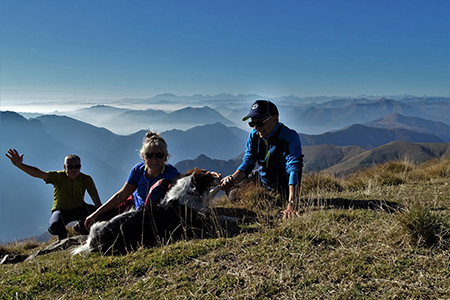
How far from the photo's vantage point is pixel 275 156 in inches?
→ 243

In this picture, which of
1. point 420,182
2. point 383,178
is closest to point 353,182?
point 383,178

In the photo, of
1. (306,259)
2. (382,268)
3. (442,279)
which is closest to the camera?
(442,279)

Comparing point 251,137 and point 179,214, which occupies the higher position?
point 251,137

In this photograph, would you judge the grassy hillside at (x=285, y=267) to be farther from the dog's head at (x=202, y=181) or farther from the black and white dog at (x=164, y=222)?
the dog's head at (x=202, y=181)

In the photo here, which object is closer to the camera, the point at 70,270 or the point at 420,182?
the point at 70,270

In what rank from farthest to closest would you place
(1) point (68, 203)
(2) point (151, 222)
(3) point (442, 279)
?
(1) point (68, 203) < (2) point (151, 222) < (3) point (442, 279)

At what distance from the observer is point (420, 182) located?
7438mm

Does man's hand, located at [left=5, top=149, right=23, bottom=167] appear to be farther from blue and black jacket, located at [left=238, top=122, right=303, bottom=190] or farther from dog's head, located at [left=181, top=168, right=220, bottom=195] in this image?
blue and black jacket, located at [left=238, top=122, right=303, bottom=190]

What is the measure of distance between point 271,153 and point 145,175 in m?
2.37

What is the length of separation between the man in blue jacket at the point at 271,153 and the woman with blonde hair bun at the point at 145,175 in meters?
1.08

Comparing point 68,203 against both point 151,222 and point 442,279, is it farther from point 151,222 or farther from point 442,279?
point 442,279

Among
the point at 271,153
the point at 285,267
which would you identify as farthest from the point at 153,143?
the point at 285,267

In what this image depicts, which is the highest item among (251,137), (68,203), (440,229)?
(251,137)

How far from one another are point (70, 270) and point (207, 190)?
80.2 inches
